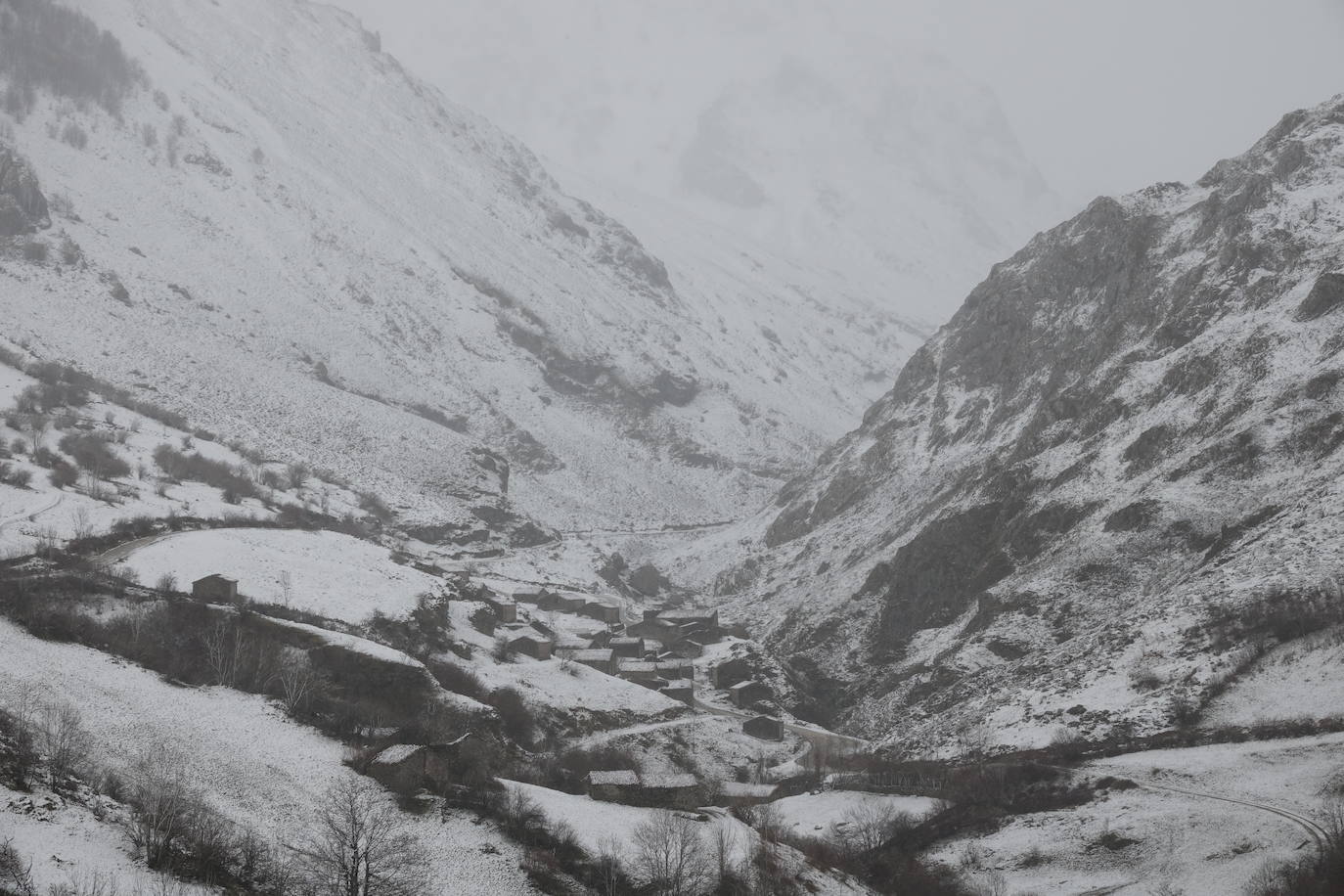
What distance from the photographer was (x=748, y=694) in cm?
6481

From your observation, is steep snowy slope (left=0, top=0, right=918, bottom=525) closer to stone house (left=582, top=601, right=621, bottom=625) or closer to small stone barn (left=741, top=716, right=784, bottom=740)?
stone house (left=582, top=601, right=621, bottom=625)

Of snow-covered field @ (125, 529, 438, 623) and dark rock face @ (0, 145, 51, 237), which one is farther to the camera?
dark rock face @ (0, 145, 51, 237)

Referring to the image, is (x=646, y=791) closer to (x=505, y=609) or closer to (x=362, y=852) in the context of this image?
(x=362, y=852)

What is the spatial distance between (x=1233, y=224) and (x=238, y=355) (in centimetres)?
10400

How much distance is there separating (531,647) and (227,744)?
28.7 meters

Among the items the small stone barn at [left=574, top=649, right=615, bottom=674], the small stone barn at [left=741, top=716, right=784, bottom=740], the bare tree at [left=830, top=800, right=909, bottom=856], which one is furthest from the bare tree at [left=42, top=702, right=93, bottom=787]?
the small stone barn at [left=741, top=716, right=784, bottom=740]

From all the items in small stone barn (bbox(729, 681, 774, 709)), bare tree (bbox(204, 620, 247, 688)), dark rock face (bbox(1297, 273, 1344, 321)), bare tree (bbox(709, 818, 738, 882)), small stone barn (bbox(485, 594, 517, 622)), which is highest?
dark rock face (bbox(1297, 273, 1344, 321))

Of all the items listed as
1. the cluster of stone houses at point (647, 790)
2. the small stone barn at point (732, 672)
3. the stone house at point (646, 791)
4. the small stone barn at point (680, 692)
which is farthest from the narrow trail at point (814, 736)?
the stone house at point (646, 791)

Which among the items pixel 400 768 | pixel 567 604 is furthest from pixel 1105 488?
pixel 400 768

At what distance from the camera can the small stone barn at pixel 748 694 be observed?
64438mm

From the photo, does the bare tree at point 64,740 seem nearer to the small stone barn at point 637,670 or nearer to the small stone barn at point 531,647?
the small stone barn at point 531,647

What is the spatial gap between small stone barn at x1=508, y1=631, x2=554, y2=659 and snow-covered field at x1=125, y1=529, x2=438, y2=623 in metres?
6.63

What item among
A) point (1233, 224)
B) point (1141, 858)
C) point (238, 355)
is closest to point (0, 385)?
point (238, 355)

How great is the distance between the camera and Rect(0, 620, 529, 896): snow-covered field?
109ft
